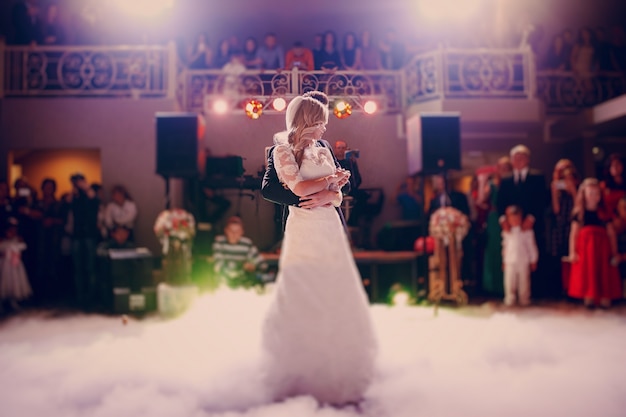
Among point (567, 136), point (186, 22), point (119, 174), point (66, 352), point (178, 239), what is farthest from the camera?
point (186, 22)

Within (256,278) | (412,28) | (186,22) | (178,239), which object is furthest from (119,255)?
(412,28)

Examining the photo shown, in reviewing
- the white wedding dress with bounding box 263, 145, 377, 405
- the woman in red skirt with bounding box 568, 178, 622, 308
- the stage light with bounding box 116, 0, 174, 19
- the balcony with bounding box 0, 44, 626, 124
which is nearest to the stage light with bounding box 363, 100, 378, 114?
the white wedding dress with bounding box 263, 145, 377, 405

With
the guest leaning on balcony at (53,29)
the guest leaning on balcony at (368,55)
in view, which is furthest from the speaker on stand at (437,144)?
the guest leaning on balcony at (53,29)

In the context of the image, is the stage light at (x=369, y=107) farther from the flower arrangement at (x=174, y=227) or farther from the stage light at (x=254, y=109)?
the flower arrangement at (x=174, y=227)

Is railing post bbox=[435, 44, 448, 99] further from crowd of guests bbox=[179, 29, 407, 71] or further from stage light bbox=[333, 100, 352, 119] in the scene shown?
stage light bbox=[333, 100, 352, 119]

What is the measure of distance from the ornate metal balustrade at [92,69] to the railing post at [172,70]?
0.01m

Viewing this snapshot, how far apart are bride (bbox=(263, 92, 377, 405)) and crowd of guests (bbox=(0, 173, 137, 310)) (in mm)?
4414

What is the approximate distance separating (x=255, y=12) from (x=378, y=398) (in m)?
8.83

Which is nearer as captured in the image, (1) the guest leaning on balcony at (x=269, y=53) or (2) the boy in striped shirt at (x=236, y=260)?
(2) the boy in striped shirt at (x=236, y=260)

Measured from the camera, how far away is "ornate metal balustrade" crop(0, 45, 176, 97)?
8125 mm

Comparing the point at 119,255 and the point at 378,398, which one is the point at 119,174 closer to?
the point at 119,255

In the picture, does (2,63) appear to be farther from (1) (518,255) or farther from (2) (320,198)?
(1) (518,255)

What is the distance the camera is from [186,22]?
10.1m

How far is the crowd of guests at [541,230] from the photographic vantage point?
5848mm
